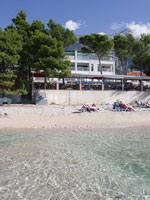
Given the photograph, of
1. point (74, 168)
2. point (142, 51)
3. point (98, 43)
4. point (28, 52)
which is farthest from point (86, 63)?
point (74, 168)

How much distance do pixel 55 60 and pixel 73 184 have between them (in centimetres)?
1766

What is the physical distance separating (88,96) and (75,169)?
19189 mm

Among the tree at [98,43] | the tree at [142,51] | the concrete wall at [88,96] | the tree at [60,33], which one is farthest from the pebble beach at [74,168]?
the tree at [142,51]

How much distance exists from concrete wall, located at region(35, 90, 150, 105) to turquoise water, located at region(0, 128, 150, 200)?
1482cm

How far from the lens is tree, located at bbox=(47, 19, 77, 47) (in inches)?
954

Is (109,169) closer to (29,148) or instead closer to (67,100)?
(29,148)

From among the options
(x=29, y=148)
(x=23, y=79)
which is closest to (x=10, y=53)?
(x=23, y=79)

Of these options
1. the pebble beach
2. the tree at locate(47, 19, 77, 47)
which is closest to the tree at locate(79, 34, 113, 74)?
the tree at locate(47, 19, 77, 47)

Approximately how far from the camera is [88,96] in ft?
78.3

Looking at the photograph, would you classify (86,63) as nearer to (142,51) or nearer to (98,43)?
(98,43)

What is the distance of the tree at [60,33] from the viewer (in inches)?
954

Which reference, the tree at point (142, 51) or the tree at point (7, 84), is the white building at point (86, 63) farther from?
the tree at point (7, 84)

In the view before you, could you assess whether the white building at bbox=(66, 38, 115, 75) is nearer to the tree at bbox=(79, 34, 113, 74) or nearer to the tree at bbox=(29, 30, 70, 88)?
the tree at bbox=(79, 34, 113, 74)

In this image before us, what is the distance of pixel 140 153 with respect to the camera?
6152 millimetres
